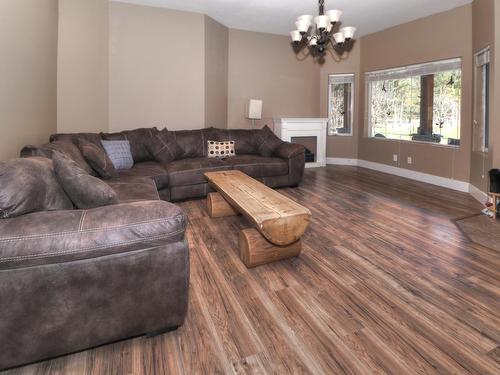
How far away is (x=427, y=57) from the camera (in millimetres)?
5504

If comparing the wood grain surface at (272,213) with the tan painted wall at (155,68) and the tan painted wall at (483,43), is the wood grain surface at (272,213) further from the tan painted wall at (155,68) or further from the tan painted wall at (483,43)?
the tan painted wall at (483,43)

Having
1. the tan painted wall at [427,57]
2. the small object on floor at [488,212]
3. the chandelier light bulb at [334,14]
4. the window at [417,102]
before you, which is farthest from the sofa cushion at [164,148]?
the window at [417,102]

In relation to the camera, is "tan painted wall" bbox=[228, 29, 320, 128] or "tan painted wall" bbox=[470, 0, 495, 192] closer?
"tan painted wall" bbox=[470, 0, 495, 192]

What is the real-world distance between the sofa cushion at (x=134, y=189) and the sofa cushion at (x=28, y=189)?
2.42 feet

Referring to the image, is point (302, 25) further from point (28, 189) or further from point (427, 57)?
point (28, 189)

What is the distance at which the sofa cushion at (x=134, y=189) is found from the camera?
2705mm

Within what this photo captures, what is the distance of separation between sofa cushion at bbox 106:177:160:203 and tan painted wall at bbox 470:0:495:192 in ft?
13.4

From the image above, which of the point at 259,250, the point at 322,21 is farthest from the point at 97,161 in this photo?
the point at 322,21

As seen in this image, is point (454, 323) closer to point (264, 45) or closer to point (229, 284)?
point (229, 284)

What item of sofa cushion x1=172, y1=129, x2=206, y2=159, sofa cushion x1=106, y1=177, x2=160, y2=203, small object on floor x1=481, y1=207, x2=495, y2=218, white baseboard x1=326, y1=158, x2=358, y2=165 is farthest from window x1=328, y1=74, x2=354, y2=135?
sofa cushion x1=106, y1=177, x2=160, y2=203

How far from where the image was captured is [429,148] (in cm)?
561

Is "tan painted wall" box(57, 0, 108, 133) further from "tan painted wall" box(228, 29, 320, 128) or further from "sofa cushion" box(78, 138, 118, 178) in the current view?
"tan painted wall" box(228, 29, 320, 128)

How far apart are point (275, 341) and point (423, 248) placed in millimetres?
1795

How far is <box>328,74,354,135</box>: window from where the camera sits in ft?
23.5
